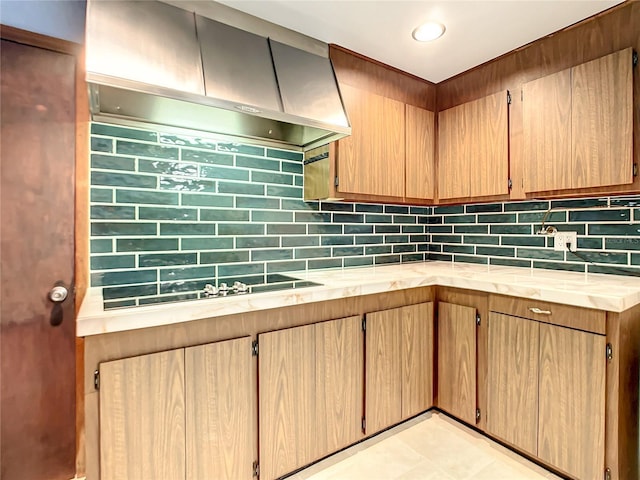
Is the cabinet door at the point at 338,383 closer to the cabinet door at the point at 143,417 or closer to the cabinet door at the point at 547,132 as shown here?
the cabinet door at the point at 143,417

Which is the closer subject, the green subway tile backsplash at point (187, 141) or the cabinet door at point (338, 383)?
the cabinet door at point (338, 383)

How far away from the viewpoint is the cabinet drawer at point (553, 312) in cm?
145

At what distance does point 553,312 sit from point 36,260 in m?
2.37

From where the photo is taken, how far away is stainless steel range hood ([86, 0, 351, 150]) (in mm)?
1243

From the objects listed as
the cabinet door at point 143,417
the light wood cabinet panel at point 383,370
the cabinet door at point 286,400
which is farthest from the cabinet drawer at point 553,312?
the cabinet door at point 143,417

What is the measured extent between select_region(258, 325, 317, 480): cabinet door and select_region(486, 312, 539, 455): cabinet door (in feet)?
3.27

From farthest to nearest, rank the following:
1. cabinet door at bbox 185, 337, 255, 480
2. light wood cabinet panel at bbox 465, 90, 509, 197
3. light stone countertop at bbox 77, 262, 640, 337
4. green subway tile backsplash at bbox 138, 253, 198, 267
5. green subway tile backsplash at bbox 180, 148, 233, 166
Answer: light wood cabinet panel at bbox 465, 90, 509, 197 → green subway tile backsplash at bbox 180, 148, 233, 166 → green subway tile backsplash at bbox 138, 253, 198, 267 → cabinet door at bbox 185, 337, 255, 480 → light stone countertop at bbox 77, 262, 640, 337

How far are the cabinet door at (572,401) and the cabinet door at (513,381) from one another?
37 mm

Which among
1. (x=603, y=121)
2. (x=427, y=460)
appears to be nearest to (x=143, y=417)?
(x=427, y=460)

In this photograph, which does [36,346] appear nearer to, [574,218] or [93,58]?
[93,58]

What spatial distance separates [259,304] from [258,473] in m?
0.76

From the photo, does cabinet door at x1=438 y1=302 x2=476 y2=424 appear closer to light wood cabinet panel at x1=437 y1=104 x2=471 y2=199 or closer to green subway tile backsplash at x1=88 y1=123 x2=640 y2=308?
green subway tile backsplash at x1=88 y1=123 x2=640 y2=308

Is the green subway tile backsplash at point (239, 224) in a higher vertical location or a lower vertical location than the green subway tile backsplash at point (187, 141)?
lower

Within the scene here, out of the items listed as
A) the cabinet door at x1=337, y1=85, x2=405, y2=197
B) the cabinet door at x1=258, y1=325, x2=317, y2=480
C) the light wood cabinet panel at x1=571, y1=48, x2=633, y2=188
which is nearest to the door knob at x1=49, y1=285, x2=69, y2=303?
the cabinet door at x1=258, y1=325, x2=317, y2=480
